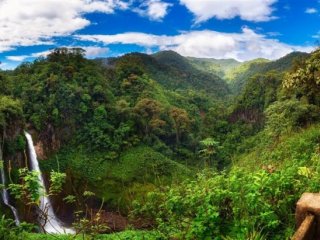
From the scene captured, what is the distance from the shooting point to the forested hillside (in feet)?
18.2

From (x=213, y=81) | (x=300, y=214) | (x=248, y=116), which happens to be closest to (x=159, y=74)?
(x=213, y=81)

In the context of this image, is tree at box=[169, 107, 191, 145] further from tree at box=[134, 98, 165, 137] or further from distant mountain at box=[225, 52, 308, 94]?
distant mountain at box=[225, 52, 308, 94]

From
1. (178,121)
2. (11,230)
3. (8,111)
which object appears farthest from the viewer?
(178,121)

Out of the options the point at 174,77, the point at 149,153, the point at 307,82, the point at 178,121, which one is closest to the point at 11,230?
the point at 307,82

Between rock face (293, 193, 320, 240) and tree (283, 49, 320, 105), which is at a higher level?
tree (283, 49, 320, 105)

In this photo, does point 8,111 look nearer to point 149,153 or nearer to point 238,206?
point 149,153

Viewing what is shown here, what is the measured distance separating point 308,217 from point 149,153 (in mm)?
34761

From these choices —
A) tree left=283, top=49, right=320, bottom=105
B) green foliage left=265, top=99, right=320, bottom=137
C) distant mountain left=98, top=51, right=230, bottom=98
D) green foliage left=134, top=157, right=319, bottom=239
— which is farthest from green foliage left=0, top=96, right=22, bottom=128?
distant mountain left=98, top=51, right=230, bottom=98

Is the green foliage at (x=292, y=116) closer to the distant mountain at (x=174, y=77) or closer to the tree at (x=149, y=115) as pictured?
the tree at (x=149, y=115)

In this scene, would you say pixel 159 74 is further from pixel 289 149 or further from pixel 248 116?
pixel 289 149

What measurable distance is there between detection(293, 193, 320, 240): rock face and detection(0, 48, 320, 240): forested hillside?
31 centimetres

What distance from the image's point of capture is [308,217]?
4816 mm

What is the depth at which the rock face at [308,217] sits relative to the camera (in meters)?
4.62

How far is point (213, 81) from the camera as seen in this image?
112 m
